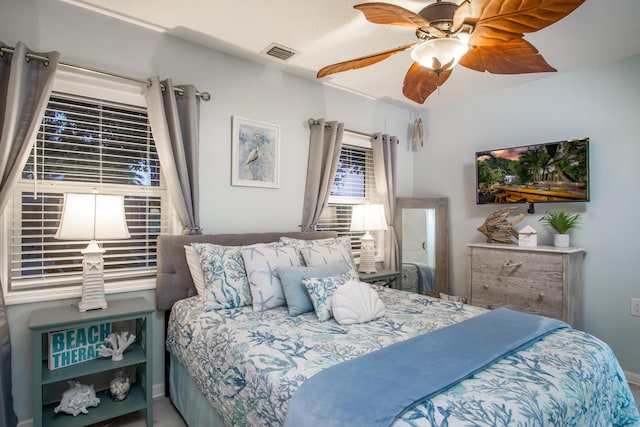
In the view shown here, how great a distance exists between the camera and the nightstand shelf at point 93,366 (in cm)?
178

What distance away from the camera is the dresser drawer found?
286 cm

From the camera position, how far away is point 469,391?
45.7 inches

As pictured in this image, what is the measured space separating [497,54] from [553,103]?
1.94 meters

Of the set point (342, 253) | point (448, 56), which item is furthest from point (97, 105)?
point (448, 56)

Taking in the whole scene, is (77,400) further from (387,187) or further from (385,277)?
(387,187)

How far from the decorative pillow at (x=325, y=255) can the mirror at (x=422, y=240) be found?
5.10ft

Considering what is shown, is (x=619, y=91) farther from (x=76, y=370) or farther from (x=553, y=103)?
(x=76, y=370)

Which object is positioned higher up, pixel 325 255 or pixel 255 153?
pixel 255 153

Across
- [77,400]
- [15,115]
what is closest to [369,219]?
[77,400]

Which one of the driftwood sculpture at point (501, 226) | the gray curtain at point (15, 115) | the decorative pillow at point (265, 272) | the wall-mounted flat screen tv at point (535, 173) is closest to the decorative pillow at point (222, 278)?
the decorative pillow at point (265, 272)

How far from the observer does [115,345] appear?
2.10m

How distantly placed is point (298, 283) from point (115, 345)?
3.76 feet

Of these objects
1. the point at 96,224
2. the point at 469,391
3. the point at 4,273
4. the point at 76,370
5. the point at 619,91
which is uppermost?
the point at 619,91

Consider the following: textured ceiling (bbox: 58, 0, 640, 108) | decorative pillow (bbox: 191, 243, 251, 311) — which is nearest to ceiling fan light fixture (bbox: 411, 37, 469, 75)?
textured ceiling (bbox: 58, 0, 640, 108)
